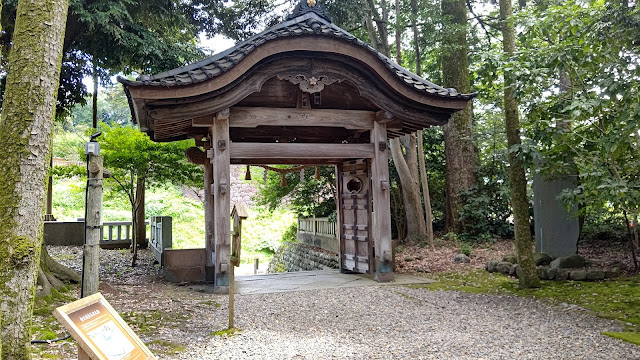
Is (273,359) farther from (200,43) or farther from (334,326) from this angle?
(200,43)

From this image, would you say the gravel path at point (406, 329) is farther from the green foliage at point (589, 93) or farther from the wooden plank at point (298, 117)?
the wooden plank at point (298, 117)

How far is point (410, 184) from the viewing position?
14086mm

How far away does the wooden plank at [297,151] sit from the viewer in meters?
7.90

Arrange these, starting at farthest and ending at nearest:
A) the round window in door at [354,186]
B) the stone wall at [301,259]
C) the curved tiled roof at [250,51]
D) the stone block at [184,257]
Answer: the stone wall at [301,259], the round window in door at [354,186], the stone block at [184,257], the curved tiled roof at [250,51]

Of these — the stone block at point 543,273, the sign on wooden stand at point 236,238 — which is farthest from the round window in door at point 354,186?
the sign on wooden stand at point 236,238

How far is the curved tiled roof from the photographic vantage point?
7.10 meters

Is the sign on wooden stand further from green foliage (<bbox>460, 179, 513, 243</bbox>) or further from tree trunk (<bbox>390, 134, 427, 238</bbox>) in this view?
green foliage (<bbox>460, 179, 513, 243</bbox>)

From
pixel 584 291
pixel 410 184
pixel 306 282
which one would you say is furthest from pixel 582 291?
pixel 410 184

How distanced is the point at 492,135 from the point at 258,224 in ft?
51.4

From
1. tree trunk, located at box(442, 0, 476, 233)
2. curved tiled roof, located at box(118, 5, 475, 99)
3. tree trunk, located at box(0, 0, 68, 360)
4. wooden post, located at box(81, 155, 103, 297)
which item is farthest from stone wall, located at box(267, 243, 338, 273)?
tree trunk, located at box(0, 0, 68, 360)

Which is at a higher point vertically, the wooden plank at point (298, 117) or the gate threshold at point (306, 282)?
the wooden plank at point (298, 117)

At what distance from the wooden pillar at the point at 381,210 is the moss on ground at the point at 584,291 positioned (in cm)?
63

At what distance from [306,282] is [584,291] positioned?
4657mm

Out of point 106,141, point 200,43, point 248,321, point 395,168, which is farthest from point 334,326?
point 200,43
